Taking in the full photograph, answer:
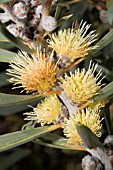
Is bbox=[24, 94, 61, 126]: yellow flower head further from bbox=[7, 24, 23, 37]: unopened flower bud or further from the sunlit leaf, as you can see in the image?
the sunlit leaf

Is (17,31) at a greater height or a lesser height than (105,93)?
greater

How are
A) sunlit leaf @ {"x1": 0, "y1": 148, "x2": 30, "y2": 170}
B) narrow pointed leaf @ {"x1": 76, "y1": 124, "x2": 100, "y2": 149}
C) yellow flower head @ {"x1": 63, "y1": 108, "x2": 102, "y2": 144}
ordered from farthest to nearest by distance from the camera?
sunlit leaf @ {"x1": 0, "y1": 148, "x2": 30, "y2": 170}
yellow flower head @ {"x1": 63, "y1": 108, "x2": 102, "y2": 144}
narrow pointed leaf @ {"x1": 76, "y1": 124, "x2": 100, "y2": 149}

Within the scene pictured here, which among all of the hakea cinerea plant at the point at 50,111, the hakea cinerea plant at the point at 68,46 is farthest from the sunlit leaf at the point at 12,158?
the hakea cinerea plant at the point at 68,46

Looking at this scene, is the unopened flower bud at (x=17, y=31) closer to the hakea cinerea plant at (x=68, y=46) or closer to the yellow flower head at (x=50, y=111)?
the hakea cinerea plant at (x=68, y=46)

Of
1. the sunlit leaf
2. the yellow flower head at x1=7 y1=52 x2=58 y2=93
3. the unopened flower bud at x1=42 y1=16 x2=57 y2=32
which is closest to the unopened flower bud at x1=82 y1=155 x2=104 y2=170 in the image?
the yellow flower head at x1=7 y1=52 x2=58 y2=93

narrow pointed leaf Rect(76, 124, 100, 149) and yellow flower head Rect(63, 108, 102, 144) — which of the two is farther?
yellow flower head Rect(63, 108, 102, 144)

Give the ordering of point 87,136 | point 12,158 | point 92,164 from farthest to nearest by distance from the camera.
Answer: point 12,158 < point 92,164 < point 87,136

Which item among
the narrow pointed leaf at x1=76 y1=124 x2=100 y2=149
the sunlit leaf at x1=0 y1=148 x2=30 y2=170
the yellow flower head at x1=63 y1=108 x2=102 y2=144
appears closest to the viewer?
the narrow pointed leaf at x1=76 y1=124 x2=100 y2=149

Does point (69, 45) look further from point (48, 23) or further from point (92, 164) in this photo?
point (92, 164)

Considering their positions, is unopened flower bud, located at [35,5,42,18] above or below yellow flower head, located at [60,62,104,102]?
above

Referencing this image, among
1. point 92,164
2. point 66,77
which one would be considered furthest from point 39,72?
point 92,164
